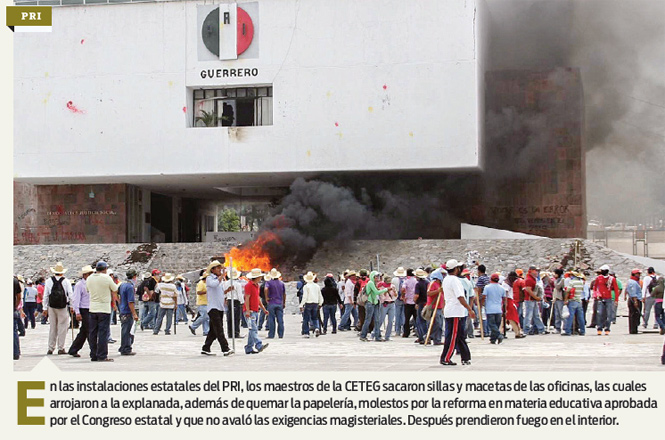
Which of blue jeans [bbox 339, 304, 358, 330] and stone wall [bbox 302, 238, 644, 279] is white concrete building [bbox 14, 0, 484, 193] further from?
blue jeans [bbox 339, 304, 358, 330]

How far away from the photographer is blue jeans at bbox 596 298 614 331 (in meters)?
18.3

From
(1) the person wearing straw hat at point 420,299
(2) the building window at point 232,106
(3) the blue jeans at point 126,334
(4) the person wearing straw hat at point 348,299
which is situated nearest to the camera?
(3) the blue jeans at point 126,334

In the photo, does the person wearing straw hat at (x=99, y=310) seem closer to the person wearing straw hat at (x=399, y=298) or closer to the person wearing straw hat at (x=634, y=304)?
the person wearing straw hat at (x=399, y=298)

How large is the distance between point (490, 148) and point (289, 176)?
962 cm

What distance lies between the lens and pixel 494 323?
16000 mm

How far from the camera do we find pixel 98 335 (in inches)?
516

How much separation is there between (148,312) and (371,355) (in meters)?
8.68

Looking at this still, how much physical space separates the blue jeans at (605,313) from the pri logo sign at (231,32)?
23.6 meters

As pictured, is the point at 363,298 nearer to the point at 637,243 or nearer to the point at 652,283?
the point at 652,283

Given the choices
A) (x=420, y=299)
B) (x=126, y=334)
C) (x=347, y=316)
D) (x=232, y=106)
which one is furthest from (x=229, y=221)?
(x=126, y=334)

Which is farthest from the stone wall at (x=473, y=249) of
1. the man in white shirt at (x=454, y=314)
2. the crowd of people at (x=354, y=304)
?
the man in white shirt at (x=454, y=314)

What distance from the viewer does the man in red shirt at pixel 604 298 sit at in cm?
1836

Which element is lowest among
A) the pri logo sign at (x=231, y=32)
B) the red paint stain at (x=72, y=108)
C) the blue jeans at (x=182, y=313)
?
the blue jeans at (x=182, y=313)

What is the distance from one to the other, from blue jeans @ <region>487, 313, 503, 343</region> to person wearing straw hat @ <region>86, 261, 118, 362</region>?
6938 millimetres
